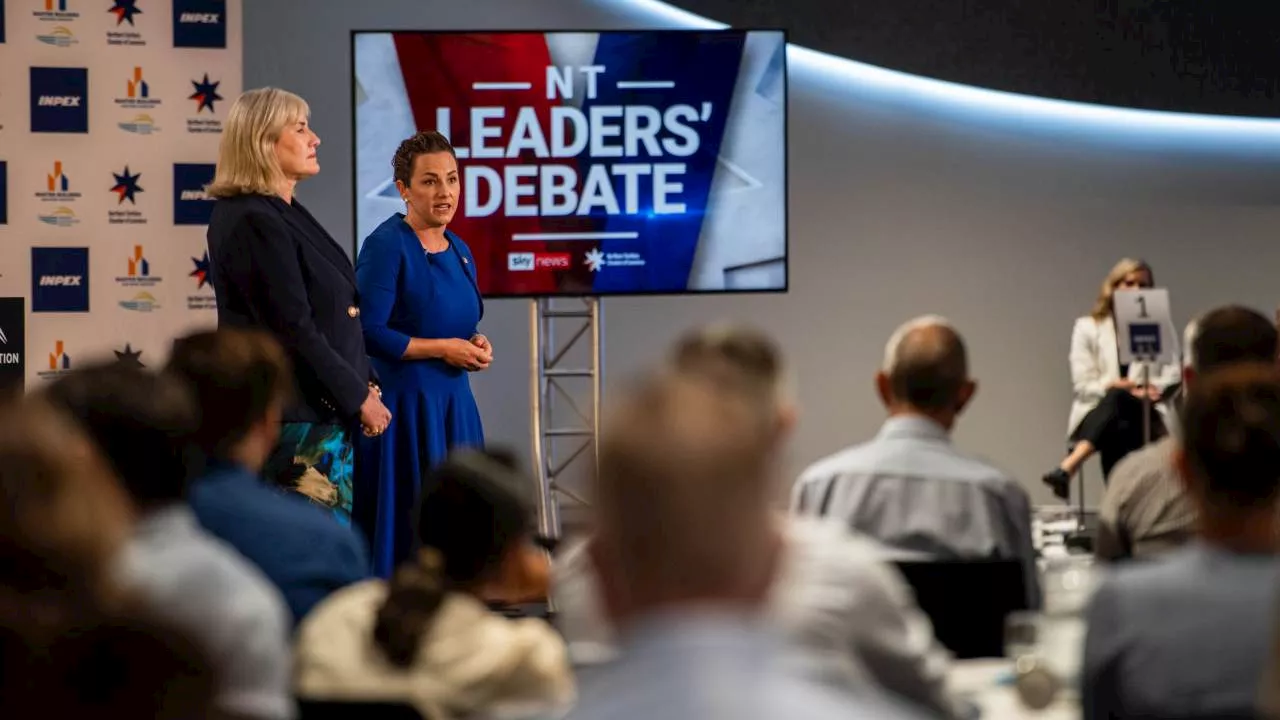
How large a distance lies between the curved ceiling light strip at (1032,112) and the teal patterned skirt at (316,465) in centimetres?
567

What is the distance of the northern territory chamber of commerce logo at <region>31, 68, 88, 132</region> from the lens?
691cm

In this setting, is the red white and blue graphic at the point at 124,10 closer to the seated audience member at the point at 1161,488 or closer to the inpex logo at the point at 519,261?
the inpex logo at the point at 519,261

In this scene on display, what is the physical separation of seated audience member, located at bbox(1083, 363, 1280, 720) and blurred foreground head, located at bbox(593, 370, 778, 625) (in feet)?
3.21

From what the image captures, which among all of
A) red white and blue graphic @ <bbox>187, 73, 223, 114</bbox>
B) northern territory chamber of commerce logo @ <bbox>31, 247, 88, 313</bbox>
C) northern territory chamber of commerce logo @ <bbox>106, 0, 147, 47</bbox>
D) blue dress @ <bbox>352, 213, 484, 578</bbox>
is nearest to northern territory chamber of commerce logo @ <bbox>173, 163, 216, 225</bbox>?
red white and blue graphic @ <bbox>187, 73, 223, 114</bbox>

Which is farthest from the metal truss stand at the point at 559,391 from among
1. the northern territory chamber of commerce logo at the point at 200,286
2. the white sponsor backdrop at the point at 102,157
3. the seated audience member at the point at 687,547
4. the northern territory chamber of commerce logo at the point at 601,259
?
the seated audience member at the point at 687,547

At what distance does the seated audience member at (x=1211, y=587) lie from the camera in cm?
178

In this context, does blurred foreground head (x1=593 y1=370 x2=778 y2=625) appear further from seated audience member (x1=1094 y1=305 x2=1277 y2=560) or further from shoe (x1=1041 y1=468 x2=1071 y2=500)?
shoe (x1=1041 y1=468 x2=1071 y2=500)

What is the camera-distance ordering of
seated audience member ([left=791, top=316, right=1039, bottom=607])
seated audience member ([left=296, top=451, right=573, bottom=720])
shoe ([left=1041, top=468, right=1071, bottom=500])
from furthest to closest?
shoe ([left=1041, top=468, right=1071, bottom=500]) < seated audience member ([left=791, top=316, right=1039, bottom=607]) < seated audience member ([left=296, top=451, right=573, bottom=720])

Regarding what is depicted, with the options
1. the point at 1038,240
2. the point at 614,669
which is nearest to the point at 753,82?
the point at 1038,240

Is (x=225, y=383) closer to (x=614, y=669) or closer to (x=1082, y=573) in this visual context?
(x=1082, y=573)

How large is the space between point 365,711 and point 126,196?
5.68 metres

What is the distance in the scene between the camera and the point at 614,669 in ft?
3.05

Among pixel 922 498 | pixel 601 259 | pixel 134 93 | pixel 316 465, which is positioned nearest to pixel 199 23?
pixel 134 93

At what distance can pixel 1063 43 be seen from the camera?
9.08m
